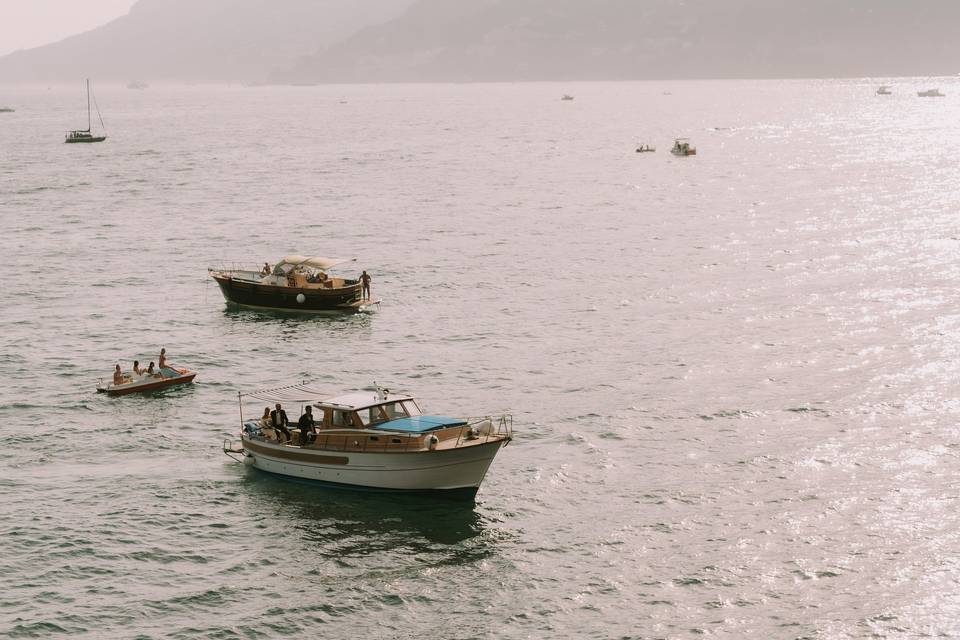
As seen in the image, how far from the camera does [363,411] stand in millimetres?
47219

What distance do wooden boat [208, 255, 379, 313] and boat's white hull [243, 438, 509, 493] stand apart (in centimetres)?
3151

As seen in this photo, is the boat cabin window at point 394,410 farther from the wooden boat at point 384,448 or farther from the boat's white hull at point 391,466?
the boat's white hull at point 391,466

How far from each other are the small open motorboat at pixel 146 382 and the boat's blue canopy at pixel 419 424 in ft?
66.1

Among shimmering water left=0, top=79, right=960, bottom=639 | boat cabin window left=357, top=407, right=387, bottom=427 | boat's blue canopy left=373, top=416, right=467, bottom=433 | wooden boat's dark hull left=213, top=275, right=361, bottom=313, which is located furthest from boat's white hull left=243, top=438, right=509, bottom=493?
wooden boat's dark hull left=213, top=275, right=361, bottom=313

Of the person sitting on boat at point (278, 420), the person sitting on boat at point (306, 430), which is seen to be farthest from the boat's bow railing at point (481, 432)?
the person sitting on boat at point (278, 420)

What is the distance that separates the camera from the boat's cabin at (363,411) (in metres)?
47.1

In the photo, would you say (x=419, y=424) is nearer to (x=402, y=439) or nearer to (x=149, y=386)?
(x=402, y=439)

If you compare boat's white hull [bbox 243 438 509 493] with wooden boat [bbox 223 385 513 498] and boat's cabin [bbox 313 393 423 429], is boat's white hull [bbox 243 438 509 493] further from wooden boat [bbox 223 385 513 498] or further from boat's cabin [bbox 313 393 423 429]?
boat's cabin [bbox 313 393 423 429]

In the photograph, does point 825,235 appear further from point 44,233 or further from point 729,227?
point 44,233

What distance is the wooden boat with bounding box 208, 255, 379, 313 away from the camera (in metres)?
79.4

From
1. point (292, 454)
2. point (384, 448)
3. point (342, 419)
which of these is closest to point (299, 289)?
point (292, 454)

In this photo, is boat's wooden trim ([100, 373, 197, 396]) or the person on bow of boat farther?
the person on bow of boat

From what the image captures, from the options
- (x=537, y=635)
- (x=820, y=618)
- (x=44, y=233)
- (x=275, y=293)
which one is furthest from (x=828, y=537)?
(x=44, y=233)

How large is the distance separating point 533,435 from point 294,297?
31358 mm
